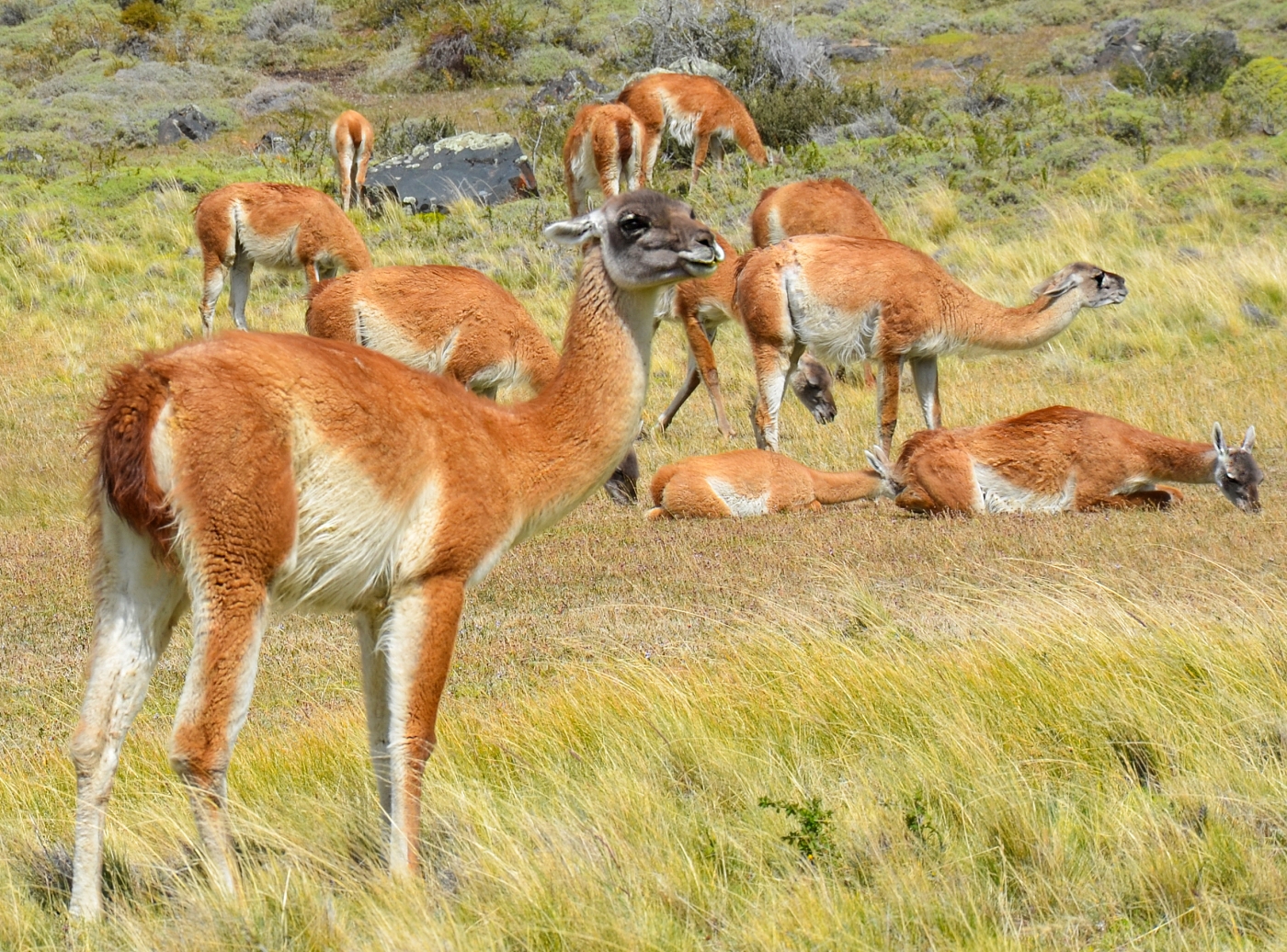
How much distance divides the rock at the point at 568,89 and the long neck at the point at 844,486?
66.4ft

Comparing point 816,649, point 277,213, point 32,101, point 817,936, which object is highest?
point 817,936

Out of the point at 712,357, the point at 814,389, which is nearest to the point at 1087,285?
the point at 814,389

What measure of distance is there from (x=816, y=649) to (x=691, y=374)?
309 inches

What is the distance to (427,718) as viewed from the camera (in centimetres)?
428

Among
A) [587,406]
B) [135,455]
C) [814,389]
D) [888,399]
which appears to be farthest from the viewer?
[814,389]

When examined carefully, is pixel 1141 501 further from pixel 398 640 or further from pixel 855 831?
pixel 398 640

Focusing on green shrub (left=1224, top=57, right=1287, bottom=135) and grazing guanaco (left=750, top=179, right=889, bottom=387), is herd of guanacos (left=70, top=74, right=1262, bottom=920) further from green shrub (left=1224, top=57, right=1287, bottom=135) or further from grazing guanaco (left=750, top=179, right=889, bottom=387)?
green shrub (left=1224, top=57, right=1287, bottom=135)

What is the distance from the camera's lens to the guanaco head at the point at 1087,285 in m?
12.2

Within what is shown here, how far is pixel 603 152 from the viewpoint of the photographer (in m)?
18.6

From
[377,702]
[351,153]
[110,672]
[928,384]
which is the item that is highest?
[110,672]

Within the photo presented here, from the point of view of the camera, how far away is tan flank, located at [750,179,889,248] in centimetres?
1490

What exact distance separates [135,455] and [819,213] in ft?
38.8

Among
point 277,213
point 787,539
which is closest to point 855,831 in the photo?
point 787,539

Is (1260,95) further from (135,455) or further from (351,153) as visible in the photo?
(135,455)
